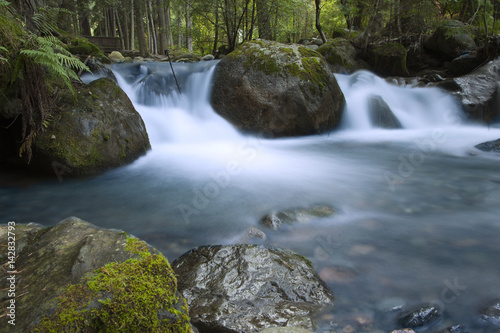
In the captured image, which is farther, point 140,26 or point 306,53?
point 140,26

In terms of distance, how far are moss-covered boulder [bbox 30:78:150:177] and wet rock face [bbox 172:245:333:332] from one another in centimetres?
313

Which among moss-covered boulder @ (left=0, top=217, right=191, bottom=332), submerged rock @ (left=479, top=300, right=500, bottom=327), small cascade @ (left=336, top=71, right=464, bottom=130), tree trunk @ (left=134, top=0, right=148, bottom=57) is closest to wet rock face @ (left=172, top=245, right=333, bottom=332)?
moss-covered boulder @ (left=0, top=217, right=191, bottom=332)

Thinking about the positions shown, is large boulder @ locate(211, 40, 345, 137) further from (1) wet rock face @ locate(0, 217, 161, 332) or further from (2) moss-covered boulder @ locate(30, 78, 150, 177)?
(1) wet rock face @ locate(0, 217, 161, 332)

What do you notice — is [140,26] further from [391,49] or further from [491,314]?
[491,314]

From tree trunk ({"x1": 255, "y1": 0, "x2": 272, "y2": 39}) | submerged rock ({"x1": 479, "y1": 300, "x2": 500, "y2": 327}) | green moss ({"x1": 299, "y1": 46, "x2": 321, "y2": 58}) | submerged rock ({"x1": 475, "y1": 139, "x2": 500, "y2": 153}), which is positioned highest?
tree trunk ({"x1": 255, "y1": 0, "x2": 272, "y2": 39})

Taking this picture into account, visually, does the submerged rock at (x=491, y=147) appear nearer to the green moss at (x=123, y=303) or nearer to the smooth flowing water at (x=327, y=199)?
the smooth flowing water at (x=327, y=199)

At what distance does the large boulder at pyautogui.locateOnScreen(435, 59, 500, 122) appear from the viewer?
374 inches

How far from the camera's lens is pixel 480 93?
9.58 m

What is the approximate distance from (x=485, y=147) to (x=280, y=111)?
15.3 ft

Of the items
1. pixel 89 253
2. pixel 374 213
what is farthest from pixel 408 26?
pixel 89 253

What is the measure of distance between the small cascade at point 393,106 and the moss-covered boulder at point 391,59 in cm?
191

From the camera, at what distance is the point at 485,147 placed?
6.91m

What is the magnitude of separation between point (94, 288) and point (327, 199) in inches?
137

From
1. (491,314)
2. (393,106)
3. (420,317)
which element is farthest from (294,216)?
(393,106)
